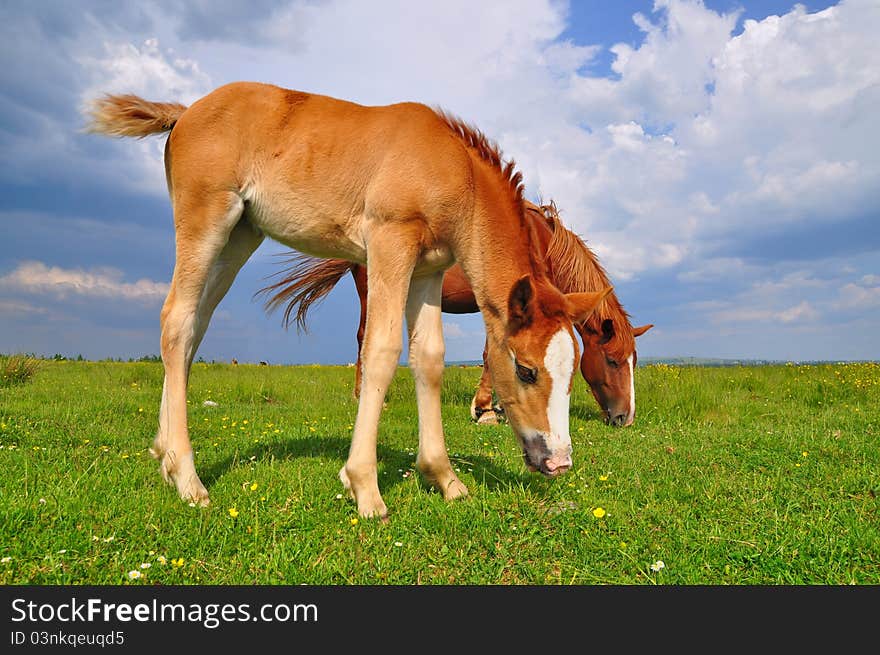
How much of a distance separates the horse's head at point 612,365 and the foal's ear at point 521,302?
4890mm

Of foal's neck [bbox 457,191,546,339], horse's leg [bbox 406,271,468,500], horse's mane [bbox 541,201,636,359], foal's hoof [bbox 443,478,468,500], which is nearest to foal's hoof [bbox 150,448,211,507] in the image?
horse's leg [bbox 406,271,468,500]

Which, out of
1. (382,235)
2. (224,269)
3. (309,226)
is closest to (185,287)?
(224,269)

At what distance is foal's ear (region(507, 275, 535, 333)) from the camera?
4000 mm

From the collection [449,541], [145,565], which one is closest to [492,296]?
[449,541]

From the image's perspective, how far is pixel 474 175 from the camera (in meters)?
4.54

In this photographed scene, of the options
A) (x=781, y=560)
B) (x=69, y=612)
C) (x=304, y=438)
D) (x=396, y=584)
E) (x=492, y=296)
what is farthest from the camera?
(x=304, y=438)

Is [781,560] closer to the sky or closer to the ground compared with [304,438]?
closer to the ground

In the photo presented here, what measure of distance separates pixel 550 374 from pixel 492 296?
0.79 m

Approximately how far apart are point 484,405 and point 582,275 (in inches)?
98.5

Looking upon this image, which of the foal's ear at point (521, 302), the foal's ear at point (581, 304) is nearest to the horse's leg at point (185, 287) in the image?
the foal's ear at point (521, 302)

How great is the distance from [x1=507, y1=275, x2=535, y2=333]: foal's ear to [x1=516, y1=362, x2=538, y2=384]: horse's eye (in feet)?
0.94

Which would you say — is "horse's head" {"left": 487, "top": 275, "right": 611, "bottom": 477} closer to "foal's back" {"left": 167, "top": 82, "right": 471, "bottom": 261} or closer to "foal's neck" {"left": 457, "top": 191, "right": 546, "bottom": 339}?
"foal's neck" {"left": 457, "top": 191, "right": 546, "bottom": 339}

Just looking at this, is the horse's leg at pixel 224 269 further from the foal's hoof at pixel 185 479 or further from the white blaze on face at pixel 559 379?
the white blaze on face at pixel 559 379

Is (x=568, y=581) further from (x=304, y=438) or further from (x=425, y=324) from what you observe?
(x=304, y=438)
